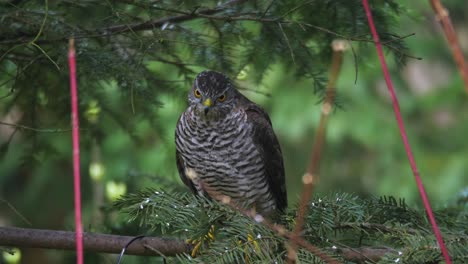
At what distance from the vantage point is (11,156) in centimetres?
936

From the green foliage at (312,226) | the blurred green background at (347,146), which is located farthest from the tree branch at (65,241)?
the blurred green background at (347,146)

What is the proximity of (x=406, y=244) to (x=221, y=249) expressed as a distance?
67 cm

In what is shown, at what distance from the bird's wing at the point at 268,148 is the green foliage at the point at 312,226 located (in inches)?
54.6

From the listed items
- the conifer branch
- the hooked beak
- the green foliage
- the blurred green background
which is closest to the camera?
the green foliage

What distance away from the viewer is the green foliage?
2693mm

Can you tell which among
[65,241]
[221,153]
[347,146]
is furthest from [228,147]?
[347,146]

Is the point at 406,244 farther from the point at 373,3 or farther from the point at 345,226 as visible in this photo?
the point at 373,3

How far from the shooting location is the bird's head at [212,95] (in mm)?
4316

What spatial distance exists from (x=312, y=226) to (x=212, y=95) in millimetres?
1517

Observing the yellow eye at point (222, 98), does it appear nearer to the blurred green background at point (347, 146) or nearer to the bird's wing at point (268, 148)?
the bird's wing at point (268, 148)

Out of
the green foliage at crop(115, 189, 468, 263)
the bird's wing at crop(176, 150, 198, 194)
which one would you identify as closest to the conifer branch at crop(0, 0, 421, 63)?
the green foliage at crop(115, 189, 468, 263)

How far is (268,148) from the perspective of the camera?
15.5ft

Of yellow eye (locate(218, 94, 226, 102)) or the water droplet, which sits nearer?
the water droplet

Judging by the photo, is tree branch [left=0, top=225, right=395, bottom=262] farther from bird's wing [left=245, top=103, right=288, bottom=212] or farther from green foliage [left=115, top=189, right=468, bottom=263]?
bird's wing [left=245, top=103, right=288, bottom=212]
